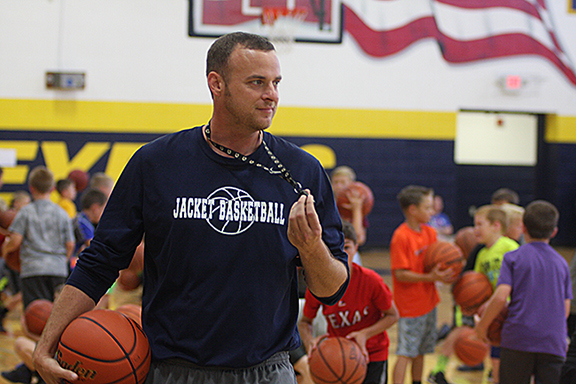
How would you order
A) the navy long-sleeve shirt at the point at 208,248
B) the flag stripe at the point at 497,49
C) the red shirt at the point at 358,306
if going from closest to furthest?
the navy long-sleeve shirt at the point at 208,248 → the red shirt at the point at 358,306 → the flag stripe at the point at 497,49

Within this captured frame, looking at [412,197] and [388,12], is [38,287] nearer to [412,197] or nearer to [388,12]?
[412,197]

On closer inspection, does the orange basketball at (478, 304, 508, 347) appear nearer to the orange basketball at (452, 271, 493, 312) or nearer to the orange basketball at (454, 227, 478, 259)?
the orange basketball at (452, 271, 493, 312)

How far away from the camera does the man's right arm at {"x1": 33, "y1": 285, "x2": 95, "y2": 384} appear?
1.81m

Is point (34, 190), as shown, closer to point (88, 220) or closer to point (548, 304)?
point (88, 220)

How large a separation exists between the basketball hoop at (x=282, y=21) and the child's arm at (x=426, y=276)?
676 cm

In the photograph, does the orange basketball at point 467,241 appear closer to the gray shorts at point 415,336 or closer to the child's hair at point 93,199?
the gray shorts at point 415,336

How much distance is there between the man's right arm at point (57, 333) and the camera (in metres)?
1.81

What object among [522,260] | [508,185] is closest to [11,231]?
[522,260]

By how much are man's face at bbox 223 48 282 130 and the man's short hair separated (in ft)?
0.05

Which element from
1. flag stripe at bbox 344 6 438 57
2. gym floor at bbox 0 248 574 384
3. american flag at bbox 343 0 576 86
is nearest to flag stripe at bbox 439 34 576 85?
american flag at bbox 343 0 576 86

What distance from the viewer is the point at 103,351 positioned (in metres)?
1.89

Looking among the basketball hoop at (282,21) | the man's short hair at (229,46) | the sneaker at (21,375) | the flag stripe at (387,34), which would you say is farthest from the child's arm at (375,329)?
the flag stripe at (387,34)

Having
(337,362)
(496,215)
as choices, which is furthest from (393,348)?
(337,362)

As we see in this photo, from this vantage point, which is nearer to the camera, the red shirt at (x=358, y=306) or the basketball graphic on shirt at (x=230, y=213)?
the basketball graphic on shirt at (x=230, y=213)
